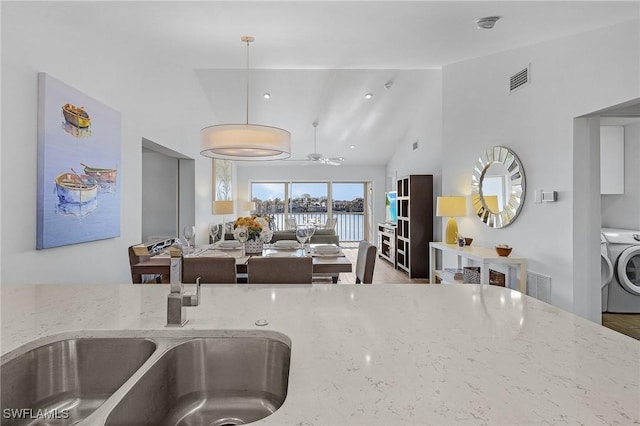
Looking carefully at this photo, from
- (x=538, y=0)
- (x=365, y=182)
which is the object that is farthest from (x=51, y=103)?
(x=365, y=182)

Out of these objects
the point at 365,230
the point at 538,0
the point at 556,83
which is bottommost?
the point at 365,230

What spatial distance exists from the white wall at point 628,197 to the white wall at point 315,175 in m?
5.75

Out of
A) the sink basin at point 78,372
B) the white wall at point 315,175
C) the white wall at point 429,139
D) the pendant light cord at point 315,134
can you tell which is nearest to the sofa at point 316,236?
the white wall at point 429,139

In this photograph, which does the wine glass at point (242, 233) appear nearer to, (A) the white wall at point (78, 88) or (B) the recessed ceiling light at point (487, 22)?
(A) the white wall at point (78, 88)

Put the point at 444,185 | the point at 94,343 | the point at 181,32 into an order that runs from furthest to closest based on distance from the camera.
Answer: the point at 444,185 < the point at 181,32 < the point at 94,343

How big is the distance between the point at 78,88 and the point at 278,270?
2.06m

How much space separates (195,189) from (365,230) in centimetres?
587

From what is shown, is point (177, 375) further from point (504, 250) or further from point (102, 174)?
point (504, 250)

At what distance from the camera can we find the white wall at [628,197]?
12.6 feet

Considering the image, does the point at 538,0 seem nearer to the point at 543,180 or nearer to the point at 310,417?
the point at 543,180

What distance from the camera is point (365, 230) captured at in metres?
10.3

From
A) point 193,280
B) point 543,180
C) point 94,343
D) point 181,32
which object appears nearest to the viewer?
point 94,343

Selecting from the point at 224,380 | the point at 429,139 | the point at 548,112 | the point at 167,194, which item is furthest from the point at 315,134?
the point at 224,380

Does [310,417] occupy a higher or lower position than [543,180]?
lower
